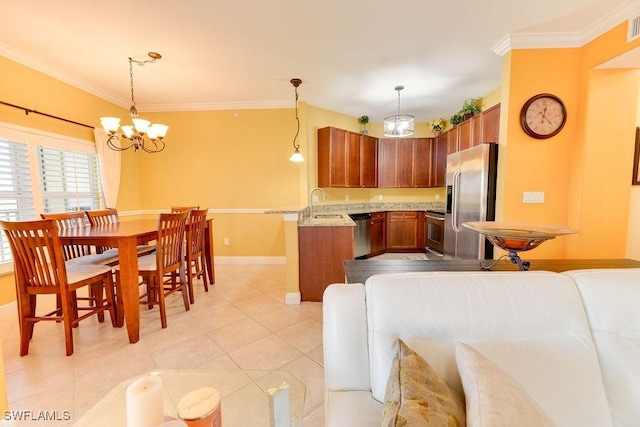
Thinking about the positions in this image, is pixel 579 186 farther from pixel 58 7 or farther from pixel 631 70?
pixel 58 7

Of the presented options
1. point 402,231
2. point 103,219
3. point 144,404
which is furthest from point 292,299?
point 402,231

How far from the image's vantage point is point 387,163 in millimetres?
4887

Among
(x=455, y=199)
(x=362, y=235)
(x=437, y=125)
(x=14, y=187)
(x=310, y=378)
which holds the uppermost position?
(x=437, y=125)

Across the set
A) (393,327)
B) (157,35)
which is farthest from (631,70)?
(157,35)

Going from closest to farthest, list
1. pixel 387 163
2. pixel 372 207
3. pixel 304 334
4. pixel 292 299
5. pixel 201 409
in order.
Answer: pixel 201 409
pixel 304 334
pixel 292 299
pixel 387 163
pixel 372 207

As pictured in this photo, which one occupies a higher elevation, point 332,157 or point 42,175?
point 332,157

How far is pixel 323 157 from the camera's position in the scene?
4297 mm

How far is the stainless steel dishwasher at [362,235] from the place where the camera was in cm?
445

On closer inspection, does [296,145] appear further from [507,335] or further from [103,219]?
[507,335]

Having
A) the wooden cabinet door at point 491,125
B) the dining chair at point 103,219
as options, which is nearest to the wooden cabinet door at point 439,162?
the wooden cabinet door at point 491,125

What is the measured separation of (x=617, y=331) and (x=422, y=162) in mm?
4257

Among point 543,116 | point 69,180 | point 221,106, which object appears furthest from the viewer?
point 221,106

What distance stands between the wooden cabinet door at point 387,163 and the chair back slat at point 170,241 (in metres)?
3.54

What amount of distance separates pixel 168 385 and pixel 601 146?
3718 millimetres
